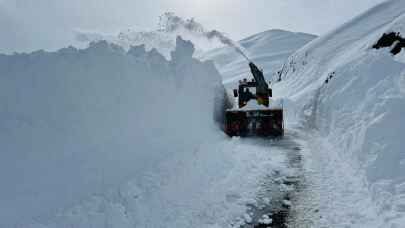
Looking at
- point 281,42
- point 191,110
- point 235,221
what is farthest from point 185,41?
point 281,42

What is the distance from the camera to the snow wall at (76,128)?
19.3ft

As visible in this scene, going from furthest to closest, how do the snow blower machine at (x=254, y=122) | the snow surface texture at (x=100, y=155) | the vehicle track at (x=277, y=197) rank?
the snow blower machine at (x=254, y=122) < the vehicle track at (x=277, y=197) < the snow surface texture at (x=100, y=155)

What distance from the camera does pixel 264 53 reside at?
12138 centimetres

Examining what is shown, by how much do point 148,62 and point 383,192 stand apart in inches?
332

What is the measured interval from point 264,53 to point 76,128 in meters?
119

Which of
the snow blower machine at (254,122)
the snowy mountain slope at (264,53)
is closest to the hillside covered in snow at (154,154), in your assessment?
the snow blower machine at (254,122)

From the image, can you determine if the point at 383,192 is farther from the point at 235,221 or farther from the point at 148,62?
the point at 148,62

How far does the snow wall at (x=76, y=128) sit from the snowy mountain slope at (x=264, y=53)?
82.9 metres

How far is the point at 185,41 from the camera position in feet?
50.3

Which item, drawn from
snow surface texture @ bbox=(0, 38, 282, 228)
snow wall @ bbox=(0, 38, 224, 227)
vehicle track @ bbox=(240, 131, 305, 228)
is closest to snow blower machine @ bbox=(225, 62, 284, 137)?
snow surface texture @ bbox=(0, 38, 282, 228)

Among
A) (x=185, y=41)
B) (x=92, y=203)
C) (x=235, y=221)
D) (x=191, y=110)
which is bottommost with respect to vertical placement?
(x=235, y=221)

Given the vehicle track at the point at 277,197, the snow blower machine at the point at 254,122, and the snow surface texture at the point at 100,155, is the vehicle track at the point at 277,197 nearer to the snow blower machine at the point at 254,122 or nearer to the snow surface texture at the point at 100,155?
the snow surface texture at the point at 100,155

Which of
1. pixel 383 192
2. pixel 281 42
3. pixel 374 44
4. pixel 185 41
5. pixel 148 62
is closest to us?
pixel 383 192

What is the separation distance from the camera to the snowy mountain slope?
10519cm
